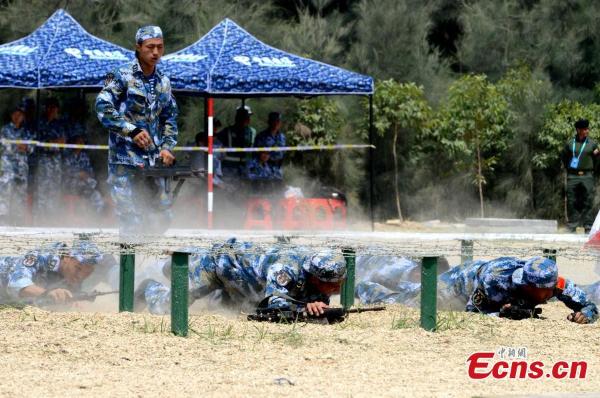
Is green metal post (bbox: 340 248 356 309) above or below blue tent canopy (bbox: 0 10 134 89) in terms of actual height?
below

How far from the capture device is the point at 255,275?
9.73 meters

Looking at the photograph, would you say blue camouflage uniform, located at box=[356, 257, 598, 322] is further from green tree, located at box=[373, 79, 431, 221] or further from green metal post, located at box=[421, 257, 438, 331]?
green tree, located at box=[373, 79, 431, 221]

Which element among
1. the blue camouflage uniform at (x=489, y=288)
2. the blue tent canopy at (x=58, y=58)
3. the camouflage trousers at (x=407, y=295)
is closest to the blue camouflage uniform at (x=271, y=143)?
the blue tent canopy at (x=58, y=58)

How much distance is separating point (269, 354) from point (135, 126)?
311cm

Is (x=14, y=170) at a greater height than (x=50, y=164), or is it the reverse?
(x=50, y=164)

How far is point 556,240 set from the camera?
1402cm

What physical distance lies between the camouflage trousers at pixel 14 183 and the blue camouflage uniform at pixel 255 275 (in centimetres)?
920

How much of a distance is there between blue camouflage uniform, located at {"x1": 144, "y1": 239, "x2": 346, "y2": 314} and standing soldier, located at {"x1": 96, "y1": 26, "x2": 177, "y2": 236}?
0.65 meters

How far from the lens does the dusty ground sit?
22.6ft

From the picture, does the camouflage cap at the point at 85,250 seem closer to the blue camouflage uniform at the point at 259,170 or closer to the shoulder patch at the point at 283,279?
the shoulder patch at the point at 283,279

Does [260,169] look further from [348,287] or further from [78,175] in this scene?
[348,287]

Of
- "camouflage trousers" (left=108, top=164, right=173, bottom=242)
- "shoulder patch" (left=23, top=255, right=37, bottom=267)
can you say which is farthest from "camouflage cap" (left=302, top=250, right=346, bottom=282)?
"shoulder patch" (left=23, top=255, right=37, bottom=267)

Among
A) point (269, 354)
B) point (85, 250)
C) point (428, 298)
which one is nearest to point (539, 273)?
point (428, 298)

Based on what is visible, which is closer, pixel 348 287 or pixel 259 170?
pixel 348 287
